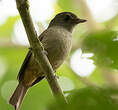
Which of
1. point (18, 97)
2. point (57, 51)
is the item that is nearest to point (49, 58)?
point (57, 51)

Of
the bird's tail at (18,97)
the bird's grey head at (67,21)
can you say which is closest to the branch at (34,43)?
the bird's tail at (18,97)

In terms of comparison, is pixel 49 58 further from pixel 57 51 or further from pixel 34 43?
pixel 34 43

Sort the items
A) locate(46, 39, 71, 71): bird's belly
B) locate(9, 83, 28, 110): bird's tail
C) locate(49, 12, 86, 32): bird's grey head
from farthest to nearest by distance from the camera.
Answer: locate(49, 12, 86, 32): bird's grey head < locate(46, 39, 71, 71): bird's belly < locate(9, 83, 28, 110): bird's tail

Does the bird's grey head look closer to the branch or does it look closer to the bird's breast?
the bird's breast

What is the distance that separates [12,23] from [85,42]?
6.03 metres

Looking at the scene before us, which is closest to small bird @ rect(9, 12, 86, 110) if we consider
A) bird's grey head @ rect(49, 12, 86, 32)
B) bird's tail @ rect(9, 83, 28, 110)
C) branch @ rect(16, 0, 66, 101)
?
bird's tail @ rect(9, 83, 28, 110)

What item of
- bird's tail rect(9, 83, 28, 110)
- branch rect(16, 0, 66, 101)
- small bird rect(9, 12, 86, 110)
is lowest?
bird's tail rect(9, 83, 28, 110)

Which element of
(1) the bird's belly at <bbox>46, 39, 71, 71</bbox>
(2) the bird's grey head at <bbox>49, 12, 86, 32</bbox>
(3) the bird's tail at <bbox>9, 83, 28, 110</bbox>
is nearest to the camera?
(3) the bird's tail at <bbox>9, 83, 28, 110</bbox>

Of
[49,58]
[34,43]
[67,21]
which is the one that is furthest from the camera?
[67,21]

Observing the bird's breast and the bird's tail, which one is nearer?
the bird's tail

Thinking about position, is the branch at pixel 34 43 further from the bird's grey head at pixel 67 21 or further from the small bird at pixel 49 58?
the bird's grey head at pixel 67 21

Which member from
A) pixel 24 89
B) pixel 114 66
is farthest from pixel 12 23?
pixel 114 66

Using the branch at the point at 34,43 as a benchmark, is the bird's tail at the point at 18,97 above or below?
below

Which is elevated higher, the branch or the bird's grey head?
the branch
